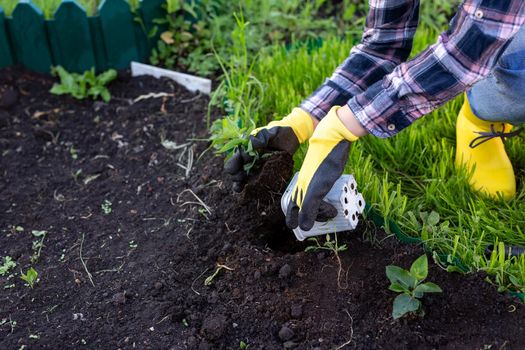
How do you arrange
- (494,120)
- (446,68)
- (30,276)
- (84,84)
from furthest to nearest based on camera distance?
1. (84,84)
2. (494,120)
3. (30,276)
4. (446,68)

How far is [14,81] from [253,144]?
1500 mm

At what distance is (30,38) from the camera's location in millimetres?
3047

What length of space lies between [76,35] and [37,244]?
1.21 metres

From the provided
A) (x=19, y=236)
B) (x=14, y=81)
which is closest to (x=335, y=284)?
(x=19, y=236)

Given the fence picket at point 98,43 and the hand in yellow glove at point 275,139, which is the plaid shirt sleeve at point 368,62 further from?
the fence picket at point 98,43

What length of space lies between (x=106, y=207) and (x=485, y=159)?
135cm

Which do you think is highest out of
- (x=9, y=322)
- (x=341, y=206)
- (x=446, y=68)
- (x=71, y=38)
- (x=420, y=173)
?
(x=446, y=68)

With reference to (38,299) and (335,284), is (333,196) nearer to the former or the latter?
(335,284)

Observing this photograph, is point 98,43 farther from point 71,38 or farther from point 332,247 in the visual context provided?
point 332,247

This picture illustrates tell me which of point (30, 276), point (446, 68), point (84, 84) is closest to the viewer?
point (446, 68)

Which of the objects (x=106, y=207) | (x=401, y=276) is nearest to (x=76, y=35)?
(x=106, y=207)

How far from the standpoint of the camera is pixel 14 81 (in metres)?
3.06

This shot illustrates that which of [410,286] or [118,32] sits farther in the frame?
[118,32]

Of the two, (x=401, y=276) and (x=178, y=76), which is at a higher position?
(x=178, y=76)
